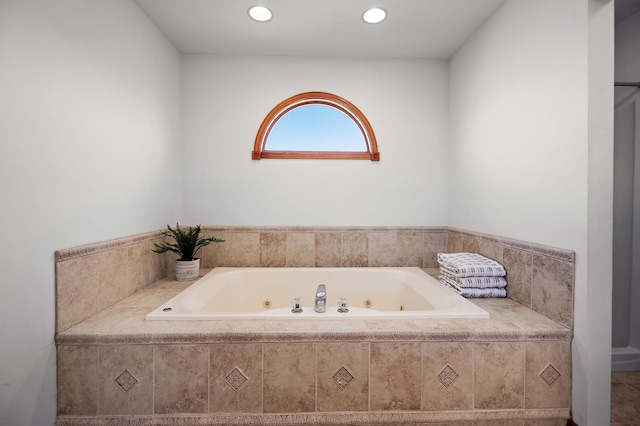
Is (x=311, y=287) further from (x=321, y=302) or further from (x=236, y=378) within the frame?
(x=236, y=378)

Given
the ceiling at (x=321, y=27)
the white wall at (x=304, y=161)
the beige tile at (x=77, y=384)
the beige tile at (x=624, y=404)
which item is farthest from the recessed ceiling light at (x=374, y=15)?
the beige tile at (x=624, y=404)

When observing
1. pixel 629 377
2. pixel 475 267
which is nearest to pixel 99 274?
pixel 475 267

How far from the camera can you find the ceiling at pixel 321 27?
1.69m

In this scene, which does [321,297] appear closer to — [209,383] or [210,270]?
[209,383]

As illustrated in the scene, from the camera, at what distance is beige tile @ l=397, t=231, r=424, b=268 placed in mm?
2326

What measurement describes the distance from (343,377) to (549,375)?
2.97 feet

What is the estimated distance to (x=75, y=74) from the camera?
1.27m

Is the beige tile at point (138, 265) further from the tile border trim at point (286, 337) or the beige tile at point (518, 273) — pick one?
the beige tile at point (518, 273)

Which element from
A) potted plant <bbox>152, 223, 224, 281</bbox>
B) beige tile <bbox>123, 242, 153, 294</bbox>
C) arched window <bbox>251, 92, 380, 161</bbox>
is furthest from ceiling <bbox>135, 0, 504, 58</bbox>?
beige tile <bbox>123, 242, 153, 294</bbox>

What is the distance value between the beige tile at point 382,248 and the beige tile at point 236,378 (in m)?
1.37

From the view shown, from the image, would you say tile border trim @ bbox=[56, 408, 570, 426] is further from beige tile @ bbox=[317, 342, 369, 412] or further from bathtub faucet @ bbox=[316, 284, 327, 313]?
bathtub faucet @ bbox=[316, 284, 327, 313]

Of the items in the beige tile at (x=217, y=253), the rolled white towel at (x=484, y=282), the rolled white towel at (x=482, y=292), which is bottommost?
the rolled white towel at (x=482, y=292)

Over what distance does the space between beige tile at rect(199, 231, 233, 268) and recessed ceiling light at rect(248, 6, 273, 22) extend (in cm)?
158

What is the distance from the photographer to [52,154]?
1.16m
